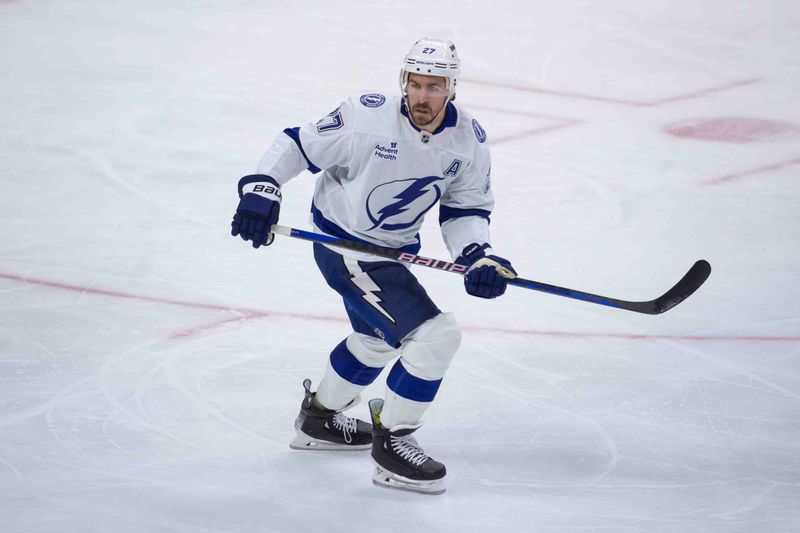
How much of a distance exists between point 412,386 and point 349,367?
0.93ft

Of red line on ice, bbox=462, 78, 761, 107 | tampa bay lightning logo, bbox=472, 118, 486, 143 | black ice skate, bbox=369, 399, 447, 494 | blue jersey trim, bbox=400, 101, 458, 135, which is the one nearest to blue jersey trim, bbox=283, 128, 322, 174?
blue jersey trim, bbox=400, 101, 458, 135

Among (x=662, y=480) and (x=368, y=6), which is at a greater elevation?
(x=368, y=6)

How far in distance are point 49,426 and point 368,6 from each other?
17.7 ft

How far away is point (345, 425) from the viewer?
10.1 ft

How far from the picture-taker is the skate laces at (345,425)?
10.1 feet

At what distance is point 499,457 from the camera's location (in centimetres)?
298

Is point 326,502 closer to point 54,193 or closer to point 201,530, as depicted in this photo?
point 201,530

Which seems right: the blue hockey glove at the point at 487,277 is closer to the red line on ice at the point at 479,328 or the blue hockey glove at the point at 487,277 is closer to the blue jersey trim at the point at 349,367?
the blue jersey trim at the point at 349,367

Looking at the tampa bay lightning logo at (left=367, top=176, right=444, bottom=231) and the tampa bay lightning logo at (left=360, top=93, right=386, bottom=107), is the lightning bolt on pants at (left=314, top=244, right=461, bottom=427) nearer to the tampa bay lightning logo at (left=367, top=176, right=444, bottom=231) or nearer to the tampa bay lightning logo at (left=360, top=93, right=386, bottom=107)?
the tampa bay lightning logo at (left=367, top=176, right=444, bottom=231)

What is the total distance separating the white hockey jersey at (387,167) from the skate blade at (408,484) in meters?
0.56

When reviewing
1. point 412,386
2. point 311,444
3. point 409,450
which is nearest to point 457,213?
point 412,386

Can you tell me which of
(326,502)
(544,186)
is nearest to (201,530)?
(326,502)

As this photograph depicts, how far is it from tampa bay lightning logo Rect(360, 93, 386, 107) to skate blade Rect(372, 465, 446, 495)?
887mm

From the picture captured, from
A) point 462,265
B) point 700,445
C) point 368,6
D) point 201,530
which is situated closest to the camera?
point 201,530
